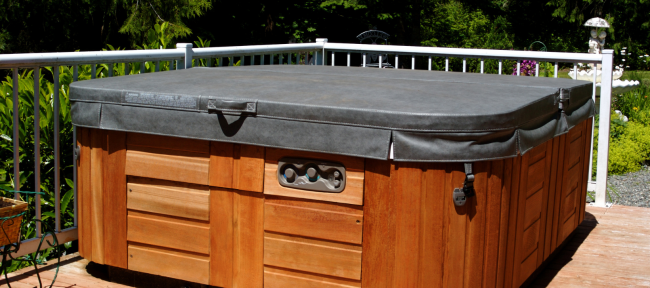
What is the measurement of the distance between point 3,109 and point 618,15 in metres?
18.8

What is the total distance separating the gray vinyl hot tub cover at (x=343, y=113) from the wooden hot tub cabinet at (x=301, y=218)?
7 cm

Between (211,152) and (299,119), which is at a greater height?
(299,119)

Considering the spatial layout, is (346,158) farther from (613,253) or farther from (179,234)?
(613,253)

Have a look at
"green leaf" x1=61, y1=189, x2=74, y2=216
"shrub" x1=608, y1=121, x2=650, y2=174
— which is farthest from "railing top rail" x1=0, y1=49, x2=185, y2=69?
"shrub" x1=608, y1=121, x2=650, y2=174

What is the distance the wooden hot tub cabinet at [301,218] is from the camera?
2254mm

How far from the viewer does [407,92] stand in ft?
8.73

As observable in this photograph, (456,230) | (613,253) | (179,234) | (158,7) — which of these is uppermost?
(158,7)

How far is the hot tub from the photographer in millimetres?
2219

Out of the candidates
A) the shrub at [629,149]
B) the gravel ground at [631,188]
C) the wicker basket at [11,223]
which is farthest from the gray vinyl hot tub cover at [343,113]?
the shrub at [629,149]

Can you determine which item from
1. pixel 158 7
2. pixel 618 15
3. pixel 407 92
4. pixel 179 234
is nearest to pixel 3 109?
pixel 179 234

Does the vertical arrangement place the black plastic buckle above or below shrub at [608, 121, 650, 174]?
above

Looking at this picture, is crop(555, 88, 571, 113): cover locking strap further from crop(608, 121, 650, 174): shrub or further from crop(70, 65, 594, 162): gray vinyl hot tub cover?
crop(608, 121, 650, 174): shrub

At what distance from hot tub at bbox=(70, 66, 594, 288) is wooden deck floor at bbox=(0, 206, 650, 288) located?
0.13 m

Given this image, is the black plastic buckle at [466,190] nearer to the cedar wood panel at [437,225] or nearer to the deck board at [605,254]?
the cedar wood panel at [437,225]
